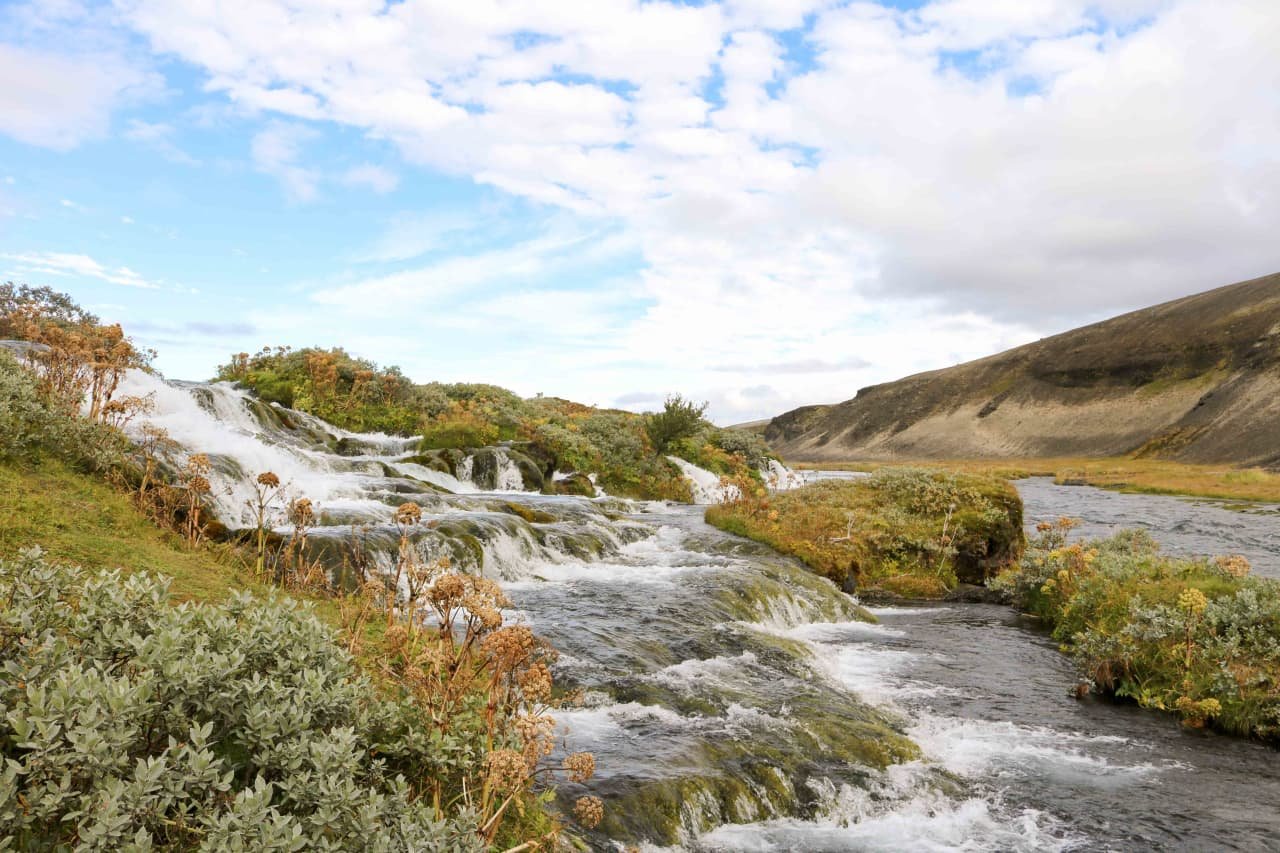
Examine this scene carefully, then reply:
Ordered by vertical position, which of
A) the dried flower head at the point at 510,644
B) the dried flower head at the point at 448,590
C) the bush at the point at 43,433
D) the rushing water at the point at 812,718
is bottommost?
the rushing water at the point at 812,718

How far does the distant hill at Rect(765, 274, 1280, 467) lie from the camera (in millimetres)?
102000

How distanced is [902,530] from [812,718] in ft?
44.3

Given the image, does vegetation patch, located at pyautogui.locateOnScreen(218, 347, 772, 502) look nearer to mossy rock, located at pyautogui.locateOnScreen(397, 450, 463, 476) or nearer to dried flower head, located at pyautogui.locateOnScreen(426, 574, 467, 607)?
mossy rock, located at pyautogui.locateOnScreen(397, 450, 463, 476)

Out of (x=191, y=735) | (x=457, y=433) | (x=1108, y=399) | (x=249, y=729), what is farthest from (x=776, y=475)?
(x=1108, y=399)

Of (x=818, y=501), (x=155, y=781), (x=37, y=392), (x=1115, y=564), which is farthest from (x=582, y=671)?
(x=818, y=501)

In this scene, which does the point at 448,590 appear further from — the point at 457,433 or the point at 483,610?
the point at 457,433

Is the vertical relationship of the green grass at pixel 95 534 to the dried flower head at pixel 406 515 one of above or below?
below

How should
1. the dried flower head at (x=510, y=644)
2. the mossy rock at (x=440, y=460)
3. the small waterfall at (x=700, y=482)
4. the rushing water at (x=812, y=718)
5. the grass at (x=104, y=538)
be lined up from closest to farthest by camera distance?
the dried flower head at (x=510, y=644), the rushing water at (x=812, y=718), the grass at (x=104, y=538), the mossy rock at (x=440, y=460), the small waterfall at (x=700, y=482)

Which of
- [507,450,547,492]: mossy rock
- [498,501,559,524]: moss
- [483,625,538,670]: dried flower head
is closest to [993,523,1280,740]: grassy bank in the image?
[483,625,538,670]: dried flower head

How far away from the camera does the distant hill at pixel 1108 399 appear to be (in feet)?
335

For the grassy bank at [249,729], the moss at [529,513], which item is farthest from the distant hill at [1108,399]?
the grassy bank at [249,729]

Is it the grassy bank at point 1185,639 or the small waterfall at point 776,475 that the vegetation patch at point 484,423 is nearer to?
the small waterfall at point 776,475

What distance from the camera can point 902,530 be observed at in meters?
21.2

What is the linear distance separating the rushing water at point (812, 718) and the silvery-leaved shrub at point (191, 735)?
2453mm
